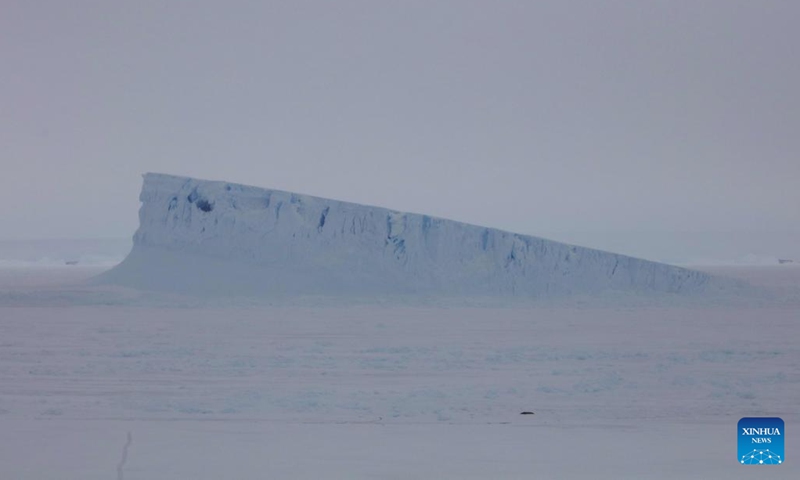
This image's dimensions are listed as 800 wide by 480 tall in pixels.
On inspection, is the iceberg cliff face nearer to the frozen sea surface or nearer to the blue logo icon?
the frozen sea surface

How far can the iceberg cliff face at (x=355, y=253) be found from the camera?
62.2 feet

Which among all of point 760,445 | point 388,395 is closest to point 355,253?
point 388,395

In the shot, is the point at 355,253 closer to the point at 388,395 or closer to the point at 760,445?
the point at 388,395

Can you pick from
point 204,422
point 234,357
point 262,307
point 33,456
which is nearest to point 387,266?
point 262,307

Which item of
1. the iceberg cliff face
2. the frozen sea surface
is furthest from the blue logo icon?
the iceberg cliff face

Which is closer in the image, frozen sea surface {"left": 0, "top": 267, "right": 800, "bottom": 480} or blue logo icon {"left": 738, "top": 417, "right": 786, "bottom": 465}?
blue logo icon {"left": 738, "top": 417, "right": 786, "bottom": 465}

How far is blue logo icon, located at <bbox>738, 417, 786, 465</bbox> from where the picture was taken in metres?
4.20

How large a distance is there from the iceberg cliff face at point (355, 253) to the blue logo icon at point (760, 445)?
14473mm

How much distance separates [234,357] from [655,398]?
4.85 m

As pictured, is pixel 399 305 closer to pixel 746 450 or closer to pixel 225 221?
pixel 225 221

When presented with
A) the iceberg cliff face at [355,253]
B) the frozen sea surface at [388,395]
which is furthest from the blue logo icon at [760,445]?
the iceberg cliff face at [355,253]

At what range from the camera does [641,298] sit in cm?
1853

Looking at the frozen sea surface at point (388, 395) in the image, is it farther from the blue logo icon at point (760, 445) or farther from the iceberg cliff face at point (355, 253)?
the iceberg cliff face at point (355, 253)

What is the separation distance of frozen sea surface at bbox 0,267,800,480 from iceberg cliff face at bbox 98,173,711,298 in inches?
166
